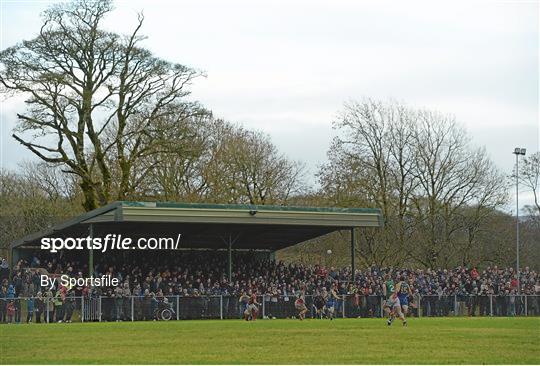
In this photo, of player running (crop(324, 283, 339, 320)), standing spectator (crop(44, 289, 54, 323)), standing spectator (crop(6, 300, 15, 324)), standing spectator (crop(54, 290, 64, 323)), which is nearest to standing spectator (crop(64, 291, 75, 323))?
standing spectator (crop(54, 290, 64, 323))

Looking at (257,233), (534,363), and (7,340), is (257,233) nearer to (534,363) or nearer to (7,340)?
(7,340)

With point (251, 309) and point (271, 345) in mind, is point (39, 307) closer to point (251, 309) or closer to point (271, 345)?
point (251, 309)

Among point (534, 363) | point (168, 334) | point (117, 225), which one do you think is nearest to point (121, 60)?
point (117, 225)

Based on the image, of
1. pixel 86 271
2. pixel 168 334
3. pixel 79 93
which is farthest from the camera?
pixel 79 93

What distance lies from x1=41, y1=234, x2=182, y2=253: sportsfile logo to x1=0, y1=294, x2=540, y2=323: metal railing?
8.10m

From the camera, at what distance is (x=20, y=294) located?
39250mm

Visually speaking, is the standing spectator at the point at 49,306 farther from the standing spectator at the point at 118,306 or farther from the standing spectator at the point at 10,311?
the standing spectator at the point at 118,306

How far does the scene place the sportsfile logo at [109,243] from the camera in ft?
160

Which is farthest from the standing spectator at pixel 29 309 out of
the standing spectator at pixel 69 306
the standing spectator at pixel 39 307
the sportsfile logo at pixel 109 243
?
the sportsfile logo at pixel 109 243

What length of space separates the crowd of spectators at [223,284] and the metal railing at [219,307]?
0.15 feet

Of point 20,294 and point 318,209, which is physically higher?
point 318,209

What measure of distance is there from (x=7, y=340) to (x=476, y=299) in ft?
88.7

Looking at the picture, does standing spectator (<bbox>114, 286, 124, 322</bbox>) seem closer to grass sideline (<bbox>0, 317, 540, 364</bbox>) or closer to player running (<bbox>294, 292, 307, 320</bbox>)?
player running (<bbox>294, 292, 307, 320</bbox>)

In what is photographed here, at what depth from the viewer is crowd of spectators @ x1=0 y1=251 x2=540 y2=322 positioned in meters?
39.3
